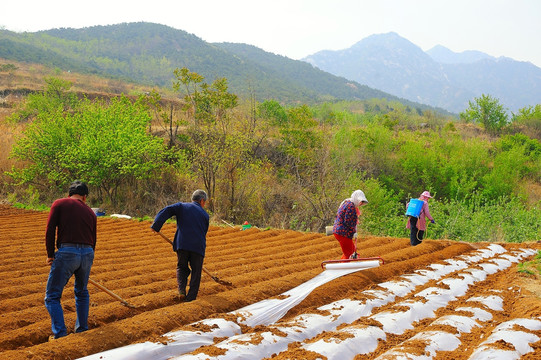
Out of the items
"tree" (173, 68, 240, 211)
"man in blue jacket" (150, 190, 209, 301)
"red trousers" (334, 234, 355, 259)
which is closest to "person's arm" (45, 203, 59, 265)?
"man in blue jacket" (150, 190, 209, 301)

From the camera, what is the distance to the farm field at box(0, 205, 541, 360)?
4.27m

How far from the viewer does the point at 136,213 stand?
19.7 m

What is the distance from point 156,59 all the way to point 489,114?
56.0m

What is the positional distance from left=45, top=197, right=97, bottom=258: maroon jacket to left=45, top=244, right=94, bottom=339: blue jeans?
8cm

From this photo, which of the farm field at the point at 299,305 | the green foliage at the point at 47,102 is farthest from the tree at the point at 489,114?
the farm field at the point at 299,305

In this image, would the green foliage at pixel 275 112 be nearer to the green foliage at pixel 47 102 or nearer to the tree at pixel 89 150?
the tree at pixel 89 150

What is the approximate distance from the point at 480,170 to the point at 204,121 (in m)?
17.5

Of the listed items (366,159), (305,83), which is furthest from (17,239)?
(305,83)

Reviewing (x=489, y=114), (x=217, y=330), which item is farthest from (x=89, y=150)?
(x=489, y=114)

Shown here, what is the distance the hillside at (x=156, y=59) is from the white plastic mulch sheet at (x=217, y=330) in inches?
2100

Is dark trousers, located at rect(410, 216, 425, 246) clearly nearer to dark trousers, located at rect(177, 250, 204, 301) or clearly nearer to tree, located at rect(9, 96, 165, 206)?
dark trousers, located at rect(177, 250, 204, 301)

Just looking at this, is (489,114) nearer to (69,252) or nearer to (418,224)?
(418,224)

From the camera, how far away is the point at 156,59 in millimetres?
80062

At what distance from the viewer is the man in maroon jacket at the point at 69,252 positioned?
4559mm
